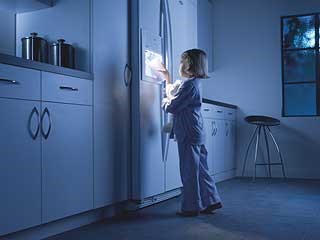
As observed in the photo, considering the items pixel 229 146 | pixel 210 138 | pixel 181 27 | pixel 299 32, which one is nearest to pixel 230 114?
pixel 229 146

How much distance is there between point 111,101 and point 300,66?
3267 millimetres

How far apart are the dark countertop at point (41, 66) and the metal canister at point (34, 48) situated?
31cm

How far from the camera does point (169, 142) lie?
3.61 metres

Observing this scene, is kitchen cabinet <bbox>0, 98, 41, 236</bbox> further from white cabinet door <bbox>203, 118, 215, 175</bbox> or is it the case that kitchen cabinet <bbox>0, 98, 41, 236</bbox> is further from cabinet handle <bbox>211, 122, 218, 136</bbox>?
cabinet handle <bbox>211, 122, 218, 136</bbox>

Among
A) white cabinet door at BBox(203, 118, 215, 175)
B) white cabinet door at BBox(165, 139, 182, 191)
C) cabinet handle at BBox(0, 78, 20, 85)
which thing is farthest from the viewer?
white cabinet door at BBox(203, 118, 215, 175)

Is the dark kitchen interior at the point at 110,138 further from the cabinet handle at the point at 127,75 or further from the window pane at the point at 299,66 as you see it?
the window pane at the point at 299,66

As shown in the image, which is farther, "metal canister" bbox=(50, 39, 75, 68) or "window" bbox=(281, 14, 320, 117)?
"window" bbox=(281, 14, 320, 117)

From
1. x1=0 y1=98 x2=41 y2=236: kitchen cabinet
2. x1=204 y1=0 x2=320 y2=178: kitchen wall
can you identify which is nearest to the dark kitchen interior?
x1=0 y1=98 x2=41 y2=236: kitchen cabinet

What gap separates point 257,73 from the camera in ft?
18.3

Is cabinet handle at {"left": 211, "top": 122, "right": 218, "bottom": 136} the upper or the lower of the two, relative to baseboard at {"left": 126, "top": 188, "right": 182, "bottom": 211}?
upper

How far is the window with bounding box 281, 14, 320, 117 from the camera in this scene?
5336mm

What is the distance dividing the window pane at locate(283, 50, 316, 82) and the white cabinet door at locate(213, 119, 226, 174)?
1.09m

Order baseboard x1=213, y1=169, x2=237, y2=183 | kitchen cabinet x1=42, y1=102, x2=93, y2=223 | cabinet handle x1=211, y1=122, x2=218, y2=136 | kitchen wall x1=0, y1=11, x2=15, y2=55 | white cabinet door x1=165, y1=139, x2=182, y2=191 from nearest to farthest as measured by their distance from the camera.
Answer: kitchen cabinet x1=42, y1=102, x2=93, y2=223
kitchen wall x1=0, y1=11, x2=15, y2=55
white cabinet door x1=165, y1=139, x2=182, y2=191
cabinet handle x1=211, y1=122, x2=218, y2=136
baseboard x1=213, y1=169, x2=237, y2=183

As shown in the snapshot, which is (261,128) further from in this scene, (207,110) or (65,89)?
(65,89)
